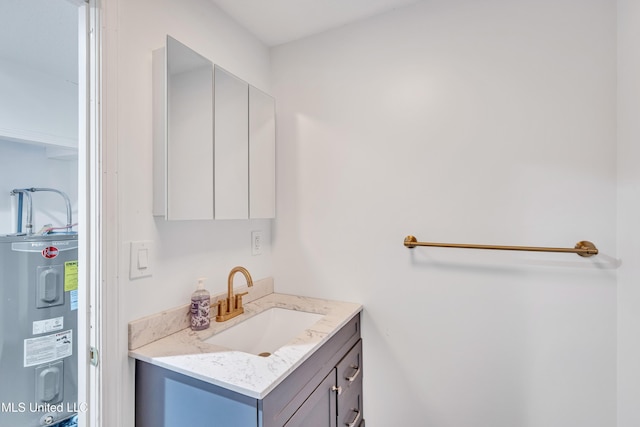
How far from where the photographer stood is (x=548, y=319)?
1.11 metres

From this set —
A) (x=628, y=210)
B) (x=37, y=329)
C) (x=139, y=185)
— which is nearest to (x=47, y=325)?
(x=37, y=329)

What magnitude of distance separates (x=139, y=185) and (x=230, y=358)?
2.22 ft

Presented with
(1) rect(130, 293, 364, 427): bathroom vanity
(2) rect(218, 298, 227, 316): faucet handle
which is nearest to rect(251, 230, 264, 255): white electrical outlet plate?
(2) rect(218, 298, 227, 316): faucet handle

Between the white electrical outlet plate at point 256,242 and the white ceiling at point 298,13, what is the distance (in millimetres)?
1091

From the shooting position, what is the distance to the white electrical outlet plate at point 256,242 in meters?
1.54

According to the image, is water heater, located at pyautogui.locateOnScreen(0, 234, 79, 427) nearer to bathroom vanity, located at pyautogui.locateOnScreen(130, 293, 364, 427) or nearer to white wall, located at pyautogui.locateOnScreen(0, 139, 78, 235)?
white wall, located at pyautogui.locateOnScreen(0, 139, 78, 235)

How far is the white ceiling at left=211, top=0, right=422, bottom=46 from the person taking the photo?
132 cm

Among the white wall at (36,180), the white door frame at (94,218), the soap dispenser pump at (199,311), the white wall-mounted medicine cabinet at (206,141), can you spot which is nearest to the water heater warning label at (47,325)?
the white wall at (36,180)

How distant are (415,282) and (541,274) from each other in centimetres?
48

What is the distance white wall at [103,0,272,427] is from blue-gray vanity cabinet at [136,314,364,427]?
0.30 feet

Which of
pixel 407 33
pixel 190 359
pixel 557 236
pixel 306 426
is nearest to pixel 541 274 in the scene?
pixel 557 236

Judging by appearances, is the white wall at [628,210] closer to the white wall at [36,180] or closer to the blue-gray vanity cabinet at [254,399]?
the blue-gray vanity cabinet at [254,399]

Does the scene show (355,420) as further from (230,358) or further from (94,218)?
(94,218)

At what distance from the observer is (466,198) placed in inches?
48.5
